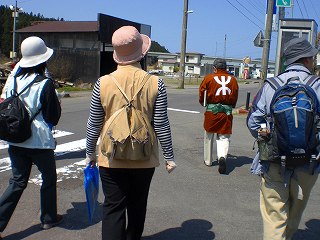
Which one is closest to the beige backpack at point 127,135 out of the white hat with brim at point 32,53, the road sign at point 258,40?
the white hat with brim at point 32,53

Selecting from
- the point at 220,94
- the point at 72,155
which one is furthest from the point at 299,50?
the point at 72,155

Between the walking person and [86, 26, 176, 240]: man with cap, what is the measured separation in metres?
0.79

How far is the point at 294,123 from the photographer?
2.77m

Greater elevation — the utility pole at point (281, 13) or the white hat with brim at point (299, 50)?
the utility pole at point (281, 13)

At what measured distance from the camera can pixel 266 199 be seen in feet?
10.3

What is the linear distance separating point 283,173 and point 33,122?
227 centimetres

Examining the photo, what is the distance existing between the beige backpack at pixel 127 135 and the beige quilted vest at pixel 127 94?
3 cm

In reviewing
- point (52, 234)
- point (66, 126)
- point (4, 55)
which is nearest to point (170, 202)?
point (52, 234)

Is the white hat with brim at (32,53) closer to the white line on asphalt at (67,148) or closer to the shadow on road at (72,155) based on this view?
the white line on asphalt at (67,148)

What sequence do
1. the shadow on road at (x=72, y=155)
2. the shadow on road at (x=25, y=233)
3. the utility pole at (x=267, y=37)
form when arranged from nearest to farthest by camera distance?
1. the shadow on road at (x=25, y=233)
2. the shadow on road at (x=72, y=155)
3. the utility pole at (x=267, y=37)

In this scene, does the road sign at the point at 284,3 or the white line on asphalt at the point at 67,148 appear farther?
the road sign at the point at 284,3

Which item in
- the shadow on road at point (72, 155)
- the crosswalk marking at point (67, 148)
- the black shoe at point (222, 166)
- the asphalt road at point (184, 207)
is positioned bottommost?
the crosswalk marking at point (67, 148)

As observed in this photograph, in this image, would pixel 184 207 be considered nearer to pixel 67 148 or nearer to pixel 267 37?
pixel 67 148

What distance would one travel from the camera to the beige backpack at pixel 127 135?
280 centimetres
